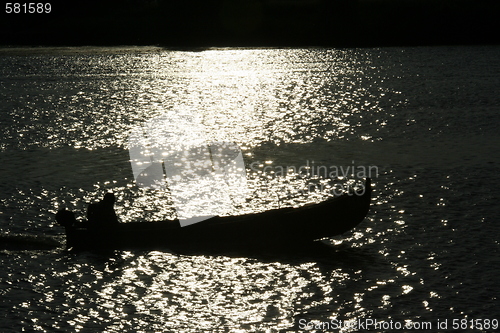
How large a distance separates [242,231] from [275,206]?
18.7ft

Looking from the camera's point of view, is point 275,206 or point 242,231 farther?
point 275,206

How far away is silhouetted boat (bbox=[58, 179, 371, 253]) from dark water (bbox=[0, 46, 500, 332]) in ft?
1.94

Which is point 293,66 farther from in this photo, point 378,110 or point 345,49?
point 378,110

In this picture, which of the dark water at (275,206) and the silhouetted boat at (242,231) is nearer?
the dark water at (275,206)

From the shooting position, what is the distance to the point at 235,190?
31.0m

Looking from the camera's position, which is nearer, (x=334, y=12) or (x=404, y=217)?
(x=404, y=217)

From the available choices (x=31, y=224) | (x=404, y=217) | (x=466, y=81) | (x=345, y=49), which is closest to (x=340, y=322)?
(x=404, y=217)

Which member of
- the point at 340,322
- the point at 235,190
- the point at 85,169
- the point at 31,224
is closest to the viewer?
the point at 340,322

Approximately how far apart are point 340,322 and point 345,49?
289ft

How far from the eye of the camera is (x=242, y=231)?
23000mm

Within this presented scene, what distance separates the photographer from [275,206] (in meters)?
28.5

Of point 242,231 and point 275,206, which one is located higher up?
point 275,206

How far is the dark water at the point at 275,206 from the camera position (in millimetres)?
18453

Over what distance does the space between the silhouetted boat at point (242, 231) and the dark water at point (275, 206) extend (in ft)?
1.94
